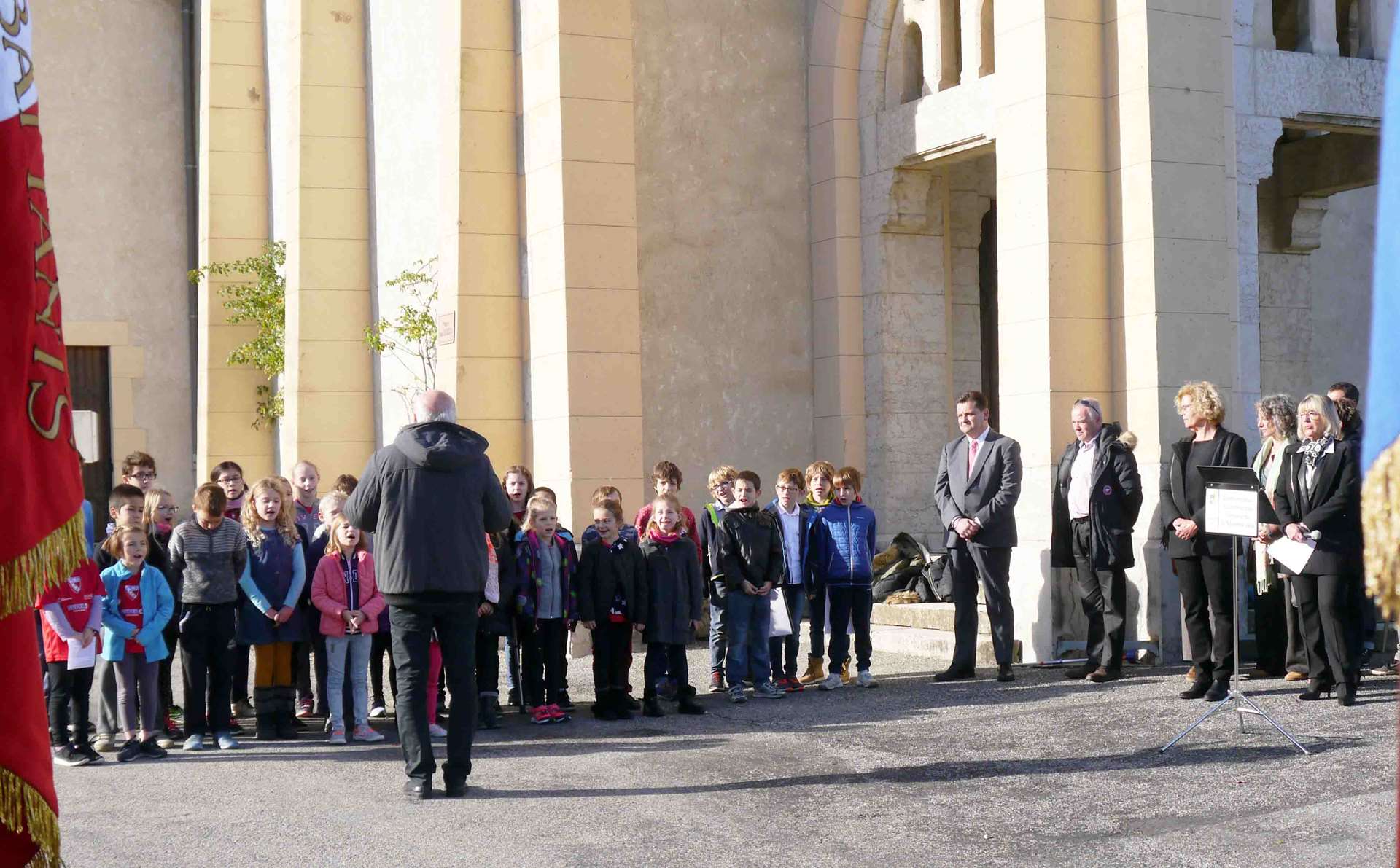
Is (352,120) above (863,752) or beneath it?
above

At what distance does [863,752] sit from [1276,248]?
10.4 m

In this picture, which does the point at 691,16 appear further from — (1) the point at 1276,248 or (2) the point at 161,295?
(2) the point at 161,295

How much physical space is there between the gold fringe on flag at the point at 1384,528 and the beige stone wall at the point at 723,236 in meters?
12.2

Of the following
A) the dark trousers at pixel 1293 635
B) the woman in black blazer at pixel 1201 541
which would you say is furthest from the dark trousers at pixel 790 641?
the dark trousers at pixel 1293 635

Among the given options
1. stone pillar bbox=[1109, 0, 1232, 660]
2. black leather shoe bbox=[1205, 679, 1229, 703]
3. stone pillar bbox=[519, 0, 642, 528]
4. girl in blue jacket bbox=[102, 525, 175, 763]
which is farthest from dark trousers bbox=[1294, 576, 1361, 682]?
girl in blue jacket bbox=[102, 525, 175, 763]

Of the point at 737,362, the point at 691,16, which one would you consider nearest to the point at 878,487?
the point at 737,362

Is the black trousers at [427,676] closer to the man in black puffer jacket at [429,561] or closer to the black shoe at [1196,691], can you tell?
the man in black puffer jacket at [429,561]

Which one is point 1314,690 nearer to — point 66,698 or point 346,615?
point 346,615

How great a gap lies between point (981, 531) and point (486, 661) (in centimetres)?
335

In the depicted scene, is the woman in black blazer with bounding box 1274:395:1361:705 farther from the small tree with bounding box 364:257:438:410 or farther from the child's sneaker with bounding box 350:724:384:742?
the small tree with bounding box 364:257:438:410

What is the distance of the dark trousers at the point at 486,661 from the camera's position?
9320mm

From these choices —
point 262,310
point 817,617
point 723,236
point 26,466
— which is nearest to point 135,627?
point 817,617

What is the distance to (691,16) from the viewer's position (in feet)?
48.1

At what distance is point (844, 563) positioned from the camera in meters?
10.4
